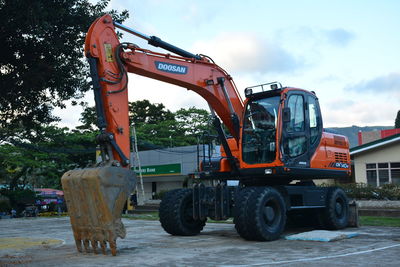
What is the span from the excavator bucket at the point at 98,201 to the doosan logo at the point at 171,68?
2796mm

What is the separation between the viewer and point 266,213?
10477 millimetres

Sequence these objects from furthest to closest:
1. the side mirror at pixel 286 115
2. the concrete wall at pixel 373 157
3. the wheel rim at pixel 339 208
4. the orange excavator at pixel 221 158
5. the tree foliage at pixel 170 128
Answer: the tree foliage at pixel 170 128
the concrete wall at pixel 373 157
the wheel rim at pixel 339 208
the side mirror at pixel 286 115
the orange excavator at pixel 221 158

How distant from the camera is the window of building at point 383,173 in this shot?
76.8 feet

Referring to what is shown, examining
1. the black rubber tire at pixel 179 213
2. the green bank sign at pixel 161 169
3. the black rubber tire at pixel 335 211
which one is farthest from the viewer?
the green bank sign at pixel 161 169

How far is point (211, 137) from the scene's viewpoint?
1197 cm

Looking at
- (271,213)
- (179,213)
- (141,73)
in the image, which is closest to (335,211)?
(271,213)

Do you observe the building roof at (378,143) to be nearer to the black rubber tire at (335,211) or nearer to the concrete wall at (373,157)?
the concrete wall at (373,157)

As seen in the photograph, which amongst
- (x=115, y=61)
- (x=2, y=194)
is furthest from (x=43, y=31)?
(x=2, y=194)

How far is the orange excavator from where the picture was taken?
28.1ft

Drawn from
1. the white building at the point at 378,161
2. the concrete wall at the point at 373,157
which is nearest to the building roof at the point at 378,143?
the white building at the point at 378,161

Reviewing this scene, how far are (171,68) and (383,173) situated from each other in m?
16.6

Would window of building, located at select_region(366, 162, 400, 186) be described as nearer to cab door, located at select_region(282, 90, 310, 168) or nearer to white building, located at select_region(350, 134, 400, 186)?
white building, located at select_region(350, 134, 400, 186)

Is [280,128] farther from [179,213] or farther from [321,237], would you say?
[179,213]

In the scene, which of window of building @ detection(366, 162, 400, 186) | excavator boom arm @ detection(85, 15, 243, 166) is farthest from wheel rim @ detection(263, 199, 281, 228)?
window of building @ detection(366, 162, 400, 186)
